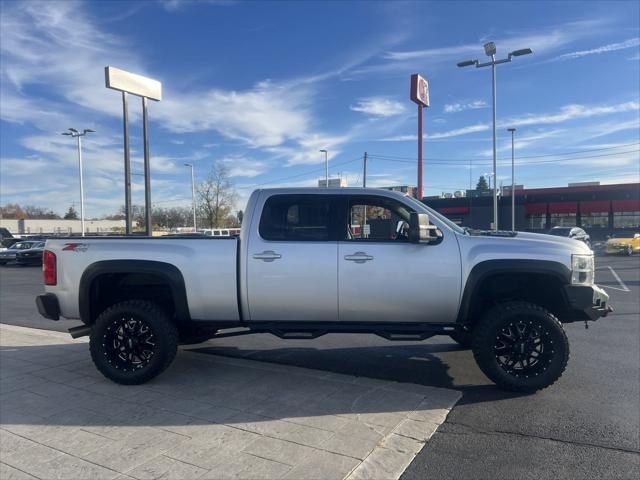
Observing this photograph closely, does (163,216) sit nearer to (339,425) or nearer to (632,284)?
(632,284)

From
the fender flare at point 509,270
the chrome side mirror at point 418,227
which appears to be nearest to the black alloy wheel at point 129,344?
the chrome side mirror at point 418,227

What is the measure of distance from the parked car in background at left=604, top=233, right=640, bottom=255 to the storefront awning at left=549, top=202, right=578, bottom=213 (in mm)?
16068

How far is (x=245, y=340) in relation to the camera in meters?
7.27

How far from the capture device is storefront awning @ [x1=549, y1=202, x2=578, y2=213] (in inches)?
1738

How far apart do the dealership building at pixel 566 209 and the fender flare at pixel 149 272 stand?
40320mm

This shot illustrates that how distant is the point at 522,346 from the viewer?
4.77 metres

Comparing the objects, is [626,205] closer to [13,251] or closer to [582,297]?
[582,297]

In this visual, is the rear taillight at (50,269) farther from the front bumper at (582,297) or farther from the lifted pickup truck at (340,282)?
the front bumper at (582,297)

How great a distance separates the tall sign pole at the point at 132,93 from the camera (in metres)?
20.1

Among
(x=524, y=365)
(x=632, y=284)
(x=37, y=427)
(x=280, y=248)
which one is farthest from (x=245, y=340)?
(x=632, y=284)

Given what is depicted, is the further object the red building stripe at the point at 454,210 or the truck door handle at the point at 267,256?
the red building stripe at the point at 454,210

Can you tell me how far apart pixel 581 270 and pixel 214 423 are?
12.1 ft

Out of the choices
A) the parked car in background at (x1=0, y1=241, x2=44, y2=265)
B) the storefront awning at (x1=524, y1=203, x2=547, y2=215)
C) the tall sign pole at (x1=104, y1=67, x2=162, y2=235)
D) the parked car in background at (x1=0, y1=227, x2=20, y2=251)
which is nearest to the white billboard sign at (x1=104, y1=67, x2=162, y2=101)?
the tall sign pole at (x1=104, y1=67, x2=162, y2=235)

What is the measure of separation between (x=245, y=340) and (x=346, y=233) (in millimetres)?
3071
